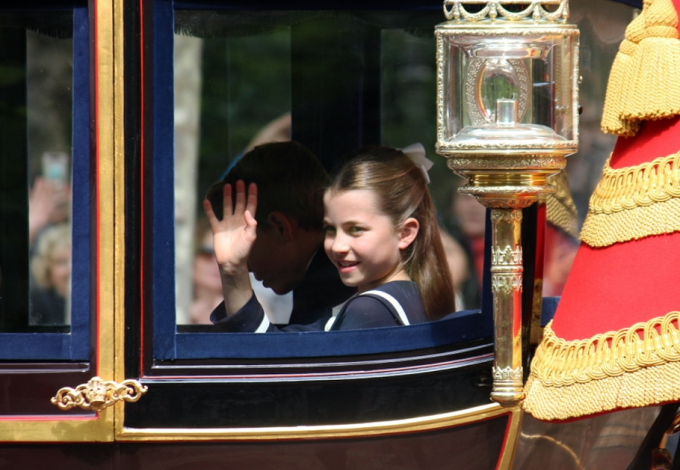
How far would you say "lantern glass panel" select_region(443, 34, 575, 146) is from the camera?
5.35ft

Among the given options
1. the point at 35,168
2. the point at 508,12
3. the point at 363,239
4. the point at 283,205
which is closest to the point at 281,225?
the point at 283,205

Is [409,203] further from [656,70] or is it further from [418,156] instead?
[656,70]

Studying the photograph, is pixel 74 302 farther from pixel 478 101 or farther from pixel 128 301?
pixel 478 101

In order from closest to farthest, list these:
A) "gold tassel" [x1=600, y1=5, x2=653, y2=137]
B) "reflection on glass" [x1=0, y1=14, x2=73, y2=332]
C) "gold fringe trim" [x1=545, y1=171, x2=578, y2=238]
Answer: "gold tassel" [x1=600, y1=5, x2=653, y2=137] < "reflection on glass" [x1=0, y1=14, x2=73, y2=332] < "gold fringe trim" [x1=545, y1=171, x2=578, y2=238]

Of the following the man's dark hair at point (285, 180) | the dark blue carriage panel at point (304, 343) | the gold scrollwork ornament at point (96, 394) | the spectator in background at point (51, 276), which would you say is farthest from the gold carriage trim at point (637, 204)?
the spectator in background at point (51, 276)

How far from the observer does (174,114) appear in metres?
1.79

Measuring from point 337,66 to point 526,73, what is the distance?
1.48 feet

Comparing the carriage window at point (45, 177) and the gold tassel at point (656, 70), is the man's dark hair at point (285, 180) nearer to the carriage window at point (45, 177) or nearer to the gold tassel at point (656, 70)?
the carriage window at point (45, 177)

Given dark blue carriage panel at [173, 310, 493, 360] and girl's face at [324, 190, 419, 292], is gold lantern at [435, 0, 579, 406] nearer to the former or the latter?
dark blue carriage panel at [173, 310, 493, 360]

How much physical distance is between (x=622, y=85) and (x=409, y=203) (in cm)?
52

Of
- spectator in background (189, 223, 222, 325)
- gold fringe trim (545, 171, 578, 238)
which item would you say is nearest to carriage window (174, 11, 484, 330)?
spectator in background (189, 223, 222, 325)

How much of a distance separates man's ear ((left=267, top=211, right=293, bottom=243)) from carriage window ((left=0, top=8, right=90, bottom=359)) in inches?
14.7

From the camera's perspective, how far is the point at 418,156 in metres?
1.98

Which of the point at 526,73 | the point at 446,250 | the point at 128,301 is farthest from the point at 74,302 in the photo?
the point at 526,73
